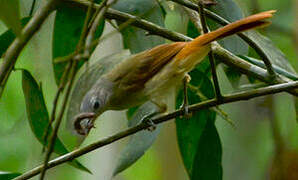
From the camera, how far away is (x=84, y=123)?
6.21 feet

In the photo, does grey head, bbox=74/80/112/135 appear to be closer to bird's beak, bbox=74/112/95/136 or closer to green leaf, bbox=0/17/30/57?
bird's beak, bbox=74/112/95/136

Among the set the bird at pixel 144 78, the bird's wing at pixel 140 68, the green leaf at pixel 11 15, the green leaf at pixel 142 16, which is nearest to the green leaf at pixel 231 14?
the bird at pixel 144 78

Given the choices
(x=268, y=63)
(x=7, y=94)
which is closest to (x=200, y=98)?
(x=268, y=63)

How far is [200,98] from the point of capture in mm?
2115

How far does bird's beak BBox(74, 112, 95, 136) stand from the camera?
181 cm

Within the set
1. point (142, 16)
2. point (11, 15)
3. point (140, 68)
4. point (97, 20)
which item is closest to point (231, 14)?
point (142, 16)

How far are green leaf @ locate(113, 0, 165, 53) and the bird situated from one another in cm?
15

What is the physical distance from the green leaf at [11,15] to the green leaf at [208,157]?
0.95m

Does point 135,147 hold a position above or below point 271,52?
below

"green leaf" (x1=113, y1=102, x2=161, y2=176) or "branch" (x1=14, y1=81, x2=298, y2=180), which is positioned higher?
"branch" (x1=14, y1=81, x2=298, y2=180)

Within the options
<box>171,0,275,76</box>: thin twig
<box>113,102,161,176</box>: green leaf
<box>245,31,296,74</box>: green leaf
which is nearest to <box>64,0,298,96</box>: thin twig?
<box>171,0,275,76</box>: thin twig

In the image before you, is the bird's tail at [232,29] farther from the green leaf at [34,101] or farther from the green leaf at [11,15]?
the green leaf at [11,15]

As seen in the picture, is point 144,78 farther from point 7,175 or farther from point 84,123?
point 7,175

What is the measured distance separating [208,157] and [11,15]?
1.00m
